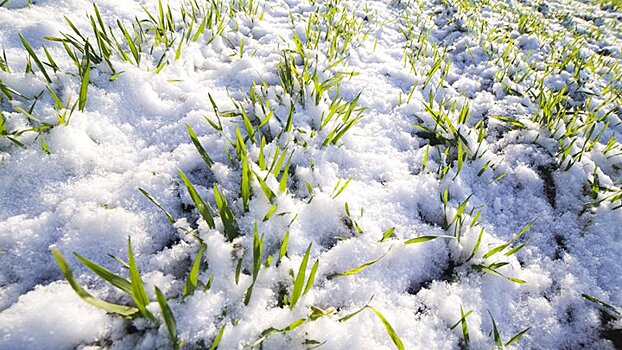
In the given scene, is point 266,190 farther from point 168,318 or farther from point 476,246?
point 476,246

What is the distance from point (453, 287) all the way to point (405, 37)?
2.96 metres

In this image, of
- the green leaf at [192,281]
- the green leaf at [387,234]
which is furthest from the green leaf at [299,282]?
the green leaf at [387,234]

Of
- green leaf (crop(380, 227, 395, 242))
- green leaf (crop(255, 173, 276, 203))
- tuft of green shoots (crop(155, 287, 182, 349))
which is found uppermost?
green leaf (crop(255, 173, 276, 203))

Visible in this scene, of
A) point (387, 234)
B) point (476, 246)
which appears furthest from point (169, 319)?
point (476, 246)

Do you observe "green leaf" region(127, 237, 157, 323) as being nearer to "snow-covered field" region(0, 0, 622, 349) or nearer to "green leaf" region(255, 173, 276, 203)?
"snow-covered field" region(0, 0, 622, 349)

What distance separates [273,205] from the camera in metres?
1.36

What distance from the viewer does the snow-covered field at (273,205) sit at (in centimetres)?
110

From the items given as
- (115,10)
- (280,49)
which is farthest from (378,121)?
(115,10)

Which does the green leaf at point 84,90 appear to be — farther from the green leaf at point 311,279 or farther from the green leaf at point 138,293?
the green leaf at point 311,279

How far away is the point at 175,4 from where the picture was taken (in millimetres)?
2844

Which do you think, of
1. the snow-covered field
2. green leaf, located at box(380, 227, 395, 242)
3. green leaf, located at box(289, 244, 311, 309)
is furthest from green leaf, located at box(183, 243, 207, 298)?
green leaf, located at box(380, 227, 395, 242)

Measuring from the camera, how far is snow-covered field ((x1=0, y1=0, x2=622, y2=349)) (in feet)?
3.60

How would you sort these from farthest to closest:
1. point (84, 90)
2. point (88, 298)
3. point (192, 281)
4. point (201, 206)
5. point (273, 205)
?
point (84, 90)
point (273, 205)
point (201, 206)
point (192, 281)
point (88, 298)

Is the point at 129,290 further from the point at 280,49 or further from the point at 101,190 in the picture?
the point at 280,49
